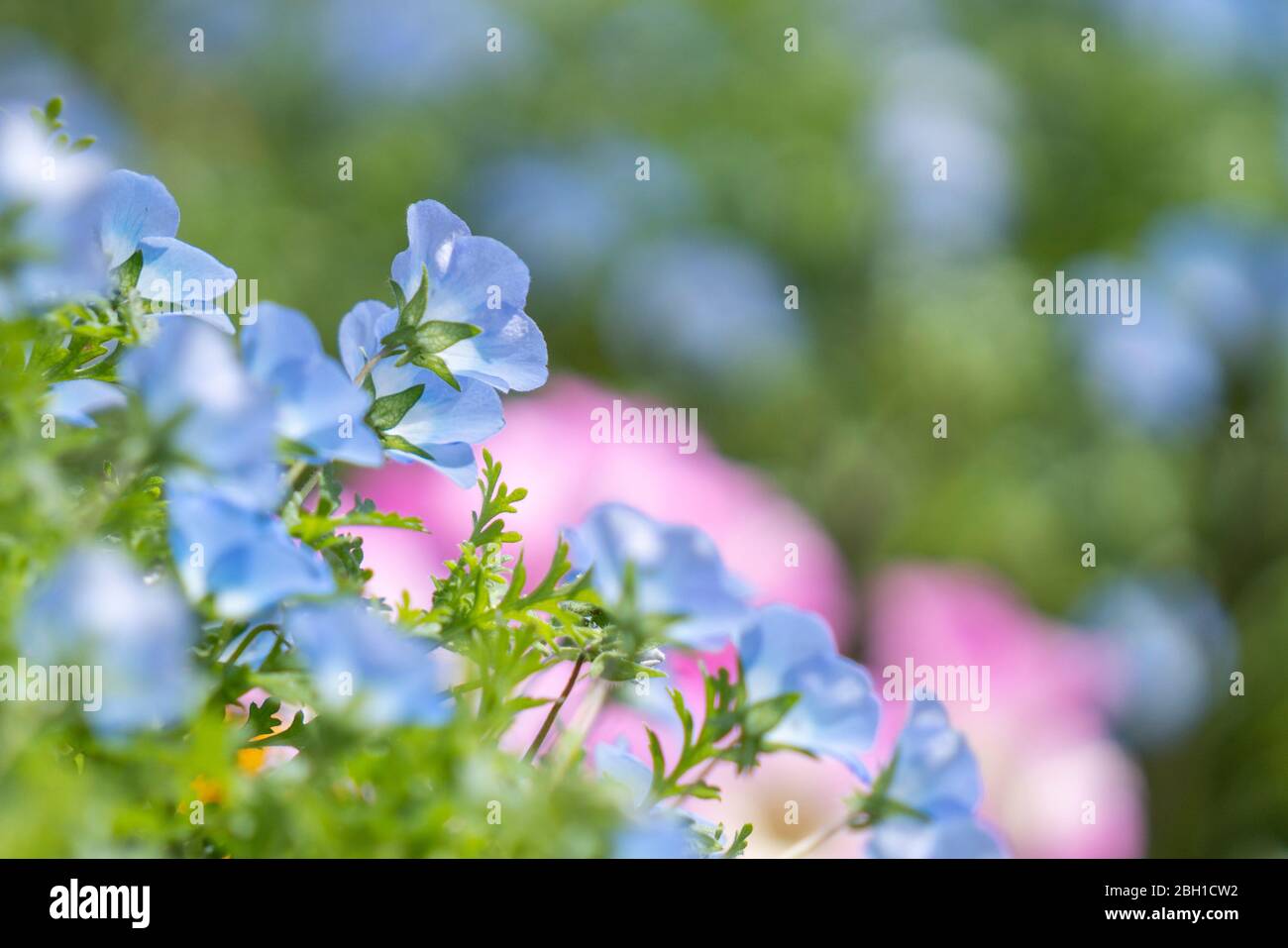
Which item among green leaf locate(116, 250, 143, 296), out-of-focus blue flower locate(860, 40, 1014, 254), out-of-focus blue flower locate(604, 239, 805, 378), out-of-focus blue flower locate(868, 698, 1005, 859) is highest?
out-of-focus blue flower locate(860, 40, 1014, 254)

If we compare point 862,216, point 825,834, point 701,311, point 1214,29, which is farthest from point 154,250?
point 1214,29

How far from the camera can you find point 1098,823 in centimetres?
142

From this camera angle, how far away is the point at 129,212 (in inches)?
14.6

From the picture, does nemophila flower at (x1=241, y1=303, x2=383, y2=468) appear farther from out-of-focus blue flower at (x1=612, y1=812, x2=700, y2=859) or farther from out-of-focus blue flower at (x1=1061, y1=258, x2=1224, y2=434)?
out-of-focus blue flower at (x1=1061, y1=258, x2=1224, y2=434)

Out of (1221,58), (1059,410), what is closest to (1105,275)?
(1059,410)

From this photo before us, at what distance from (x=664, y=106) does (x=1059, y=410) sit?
3.37 ft

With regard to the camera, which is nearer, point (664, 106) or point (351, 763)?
point (351, 763)

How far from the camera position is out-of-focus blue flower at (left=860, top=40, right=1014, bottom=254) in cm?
251

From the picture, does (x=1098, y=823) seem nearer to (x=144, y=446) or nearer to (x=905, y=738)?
(x=905, y=738)

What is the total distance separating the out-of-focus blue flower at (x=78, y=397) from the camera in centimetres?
33

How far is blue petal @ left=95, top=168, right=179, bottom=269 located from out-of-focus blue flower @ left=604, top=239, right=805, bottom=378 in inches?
74.1

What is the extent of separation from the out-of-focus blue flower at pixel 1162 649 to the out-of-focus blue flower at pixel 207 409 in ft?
5.65

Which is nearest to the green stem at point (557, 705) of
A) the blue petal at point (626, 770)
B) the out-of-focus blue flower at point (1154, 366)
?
the blue petal at point (626, 770)

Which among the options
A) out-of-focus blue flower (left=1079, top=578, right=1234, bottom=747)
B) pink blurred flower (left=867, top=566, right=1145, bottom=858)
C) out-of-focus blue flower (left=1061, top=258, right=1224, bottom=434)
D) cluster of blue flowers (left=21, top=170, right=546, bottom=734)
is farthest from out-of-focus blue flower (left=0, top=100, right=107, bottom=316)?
out-of-focus blue flower (left=1061, top=258, right=1224, bottom=434)
